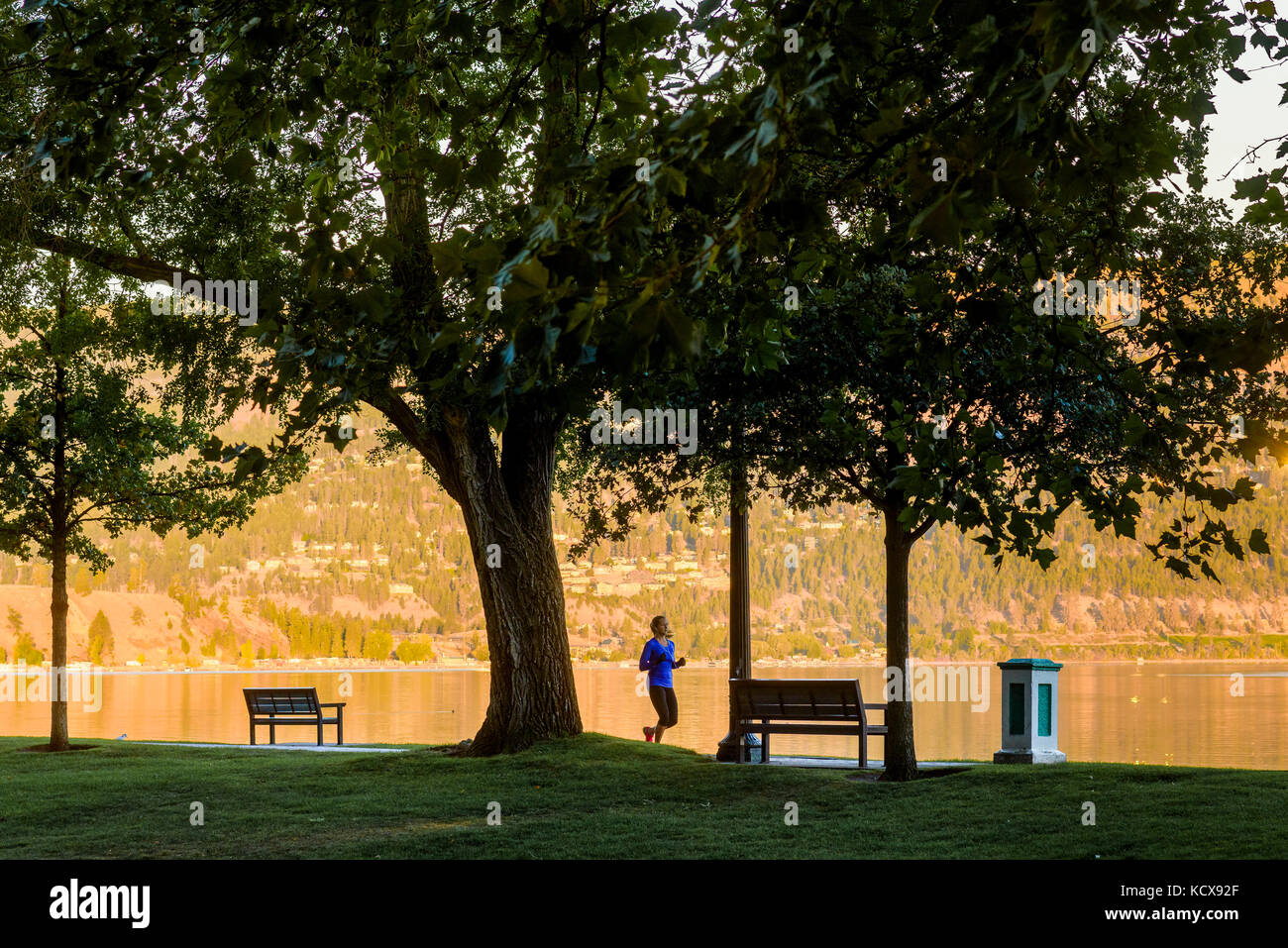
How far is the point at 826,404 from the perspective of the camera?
A: 12477 millimetres

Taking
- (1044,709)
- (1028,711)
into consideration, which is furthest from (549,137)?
(1044,709)

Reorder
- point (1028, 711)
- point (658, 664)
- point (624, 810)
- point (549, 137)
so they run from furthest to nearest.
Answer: point (658, 664), point (1028, 711), point (624, 810), point (549, 137)

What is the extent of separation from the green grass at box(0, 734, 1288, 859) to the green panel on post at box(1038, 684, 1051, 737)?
2206mm

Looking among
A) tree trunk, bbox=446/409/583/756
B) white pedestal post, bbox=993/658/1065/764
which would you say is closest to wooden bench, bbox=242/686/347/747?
tree trunk, bbox=446/409/583/756

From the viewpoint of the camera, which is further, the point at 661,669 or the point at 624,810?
the point at 661,669

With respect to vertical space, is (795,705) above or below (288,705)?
above

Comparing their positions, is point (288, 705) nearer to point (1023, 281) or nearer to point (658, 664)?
point (658, 664)

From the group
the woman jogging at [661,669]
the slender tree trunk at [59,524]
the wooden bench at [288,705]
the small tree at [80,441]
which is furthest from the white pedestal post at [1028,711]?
the slender tree trunk at [59,524]

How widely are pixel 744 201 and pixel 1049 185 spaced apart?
2265 millimetres

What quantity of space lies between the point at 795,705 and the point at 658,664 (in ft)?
8.28

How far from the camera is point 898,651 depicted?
46.0ft

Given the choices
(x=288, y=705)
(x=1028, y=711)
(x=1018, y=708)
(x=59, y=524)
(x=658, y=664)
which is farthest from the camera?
(x=288, y=705)

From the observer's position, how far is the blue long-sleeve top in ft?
56.7
